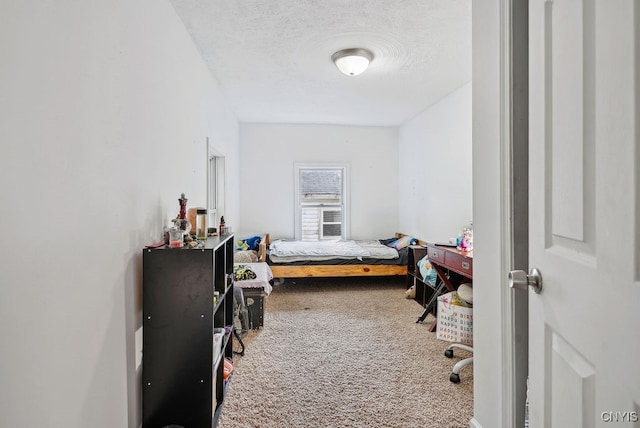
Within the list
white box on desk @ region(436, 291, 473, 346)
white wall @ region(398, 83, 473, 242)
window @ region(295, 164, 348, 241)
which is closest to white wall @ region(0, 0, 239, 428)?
white box on desk @ region(436, 291, 473, 346)

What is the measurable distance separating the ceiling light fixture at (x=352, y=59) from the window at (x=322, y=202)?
2.82m

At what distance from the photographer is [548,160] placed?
2.74ft

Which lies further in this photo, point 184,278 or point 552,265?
point 184,278

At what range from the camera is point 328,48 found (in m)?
2.76

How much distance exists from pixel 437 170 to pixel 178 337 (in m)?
3.73

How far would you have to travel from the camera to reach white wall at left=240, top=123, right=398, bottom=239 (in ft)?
18.2

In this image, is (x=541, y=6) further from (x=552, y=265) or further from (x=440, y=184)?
(x=440, y=184)

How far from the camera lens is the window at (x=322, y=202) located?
571cm

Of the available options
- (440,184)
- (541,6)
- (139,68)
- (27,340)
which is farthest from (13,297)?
(440,184)

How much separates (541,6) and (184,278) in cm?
166

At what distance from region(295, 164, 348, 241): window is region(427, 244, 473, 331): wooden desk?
2.66m

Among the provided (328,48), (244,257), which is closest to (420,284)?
(244,257)

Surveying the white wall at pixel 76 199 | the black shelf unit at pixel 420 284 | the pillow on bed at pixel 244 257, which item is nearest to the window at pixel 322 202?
the black shelf unit at pixel 420 284

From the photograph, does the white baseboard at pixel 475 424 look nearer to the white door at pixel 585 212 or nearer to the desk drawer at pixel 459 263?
the white door at pixel 585 212
